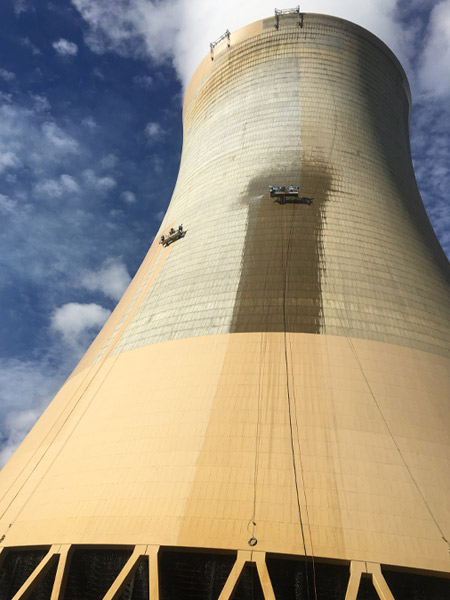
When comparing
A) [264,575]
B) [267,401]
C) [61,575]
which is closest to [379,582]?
[264,575]

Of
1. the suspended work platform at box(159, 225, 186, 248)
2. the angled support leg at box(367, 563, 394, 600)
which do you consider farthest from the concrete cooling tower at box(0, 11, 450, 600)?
the suspended work platform at box(159, 225, 186, 248)

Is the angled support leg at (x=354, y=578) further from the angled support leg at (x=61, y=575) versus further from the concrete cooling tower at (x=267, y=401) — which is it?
the angled support leg at (x=61, y=575)

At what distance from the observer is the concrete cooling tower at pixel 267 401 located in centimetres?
892

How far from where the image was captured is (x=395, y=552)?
8.52 metres

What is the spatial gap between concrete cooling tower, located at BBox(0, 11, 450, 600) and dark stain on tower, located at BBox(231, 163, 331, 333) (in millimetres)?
57

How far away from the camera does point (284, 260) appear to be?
1445cm

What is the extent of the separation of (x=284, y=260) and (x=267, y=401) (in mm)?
5058

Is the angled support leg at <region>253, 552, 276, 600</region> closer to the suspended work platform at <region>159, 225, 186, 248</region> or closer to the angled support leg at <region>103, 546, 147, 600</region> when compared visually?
the angled support leg at <region>103, 546, 147, 600</region>

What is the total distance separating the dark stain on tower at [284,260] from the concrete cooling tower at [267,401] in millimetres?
57

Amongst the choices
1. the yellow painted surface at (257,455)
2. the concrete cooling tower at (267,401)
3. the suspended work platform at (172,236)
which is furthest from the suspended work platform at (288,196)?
the yellow painted surface at (257,455)

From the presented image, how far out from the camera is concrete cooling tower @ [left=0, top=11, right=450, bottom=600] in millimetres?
8922

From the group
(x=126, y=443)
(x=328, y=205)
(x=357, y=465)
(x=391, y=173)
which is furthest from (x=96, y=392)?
(x=391, y=173)

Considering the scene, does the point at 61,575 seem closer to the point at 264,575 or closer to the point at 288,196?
the point at 264,575

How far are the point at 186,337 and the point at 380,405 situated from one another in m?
5.63
